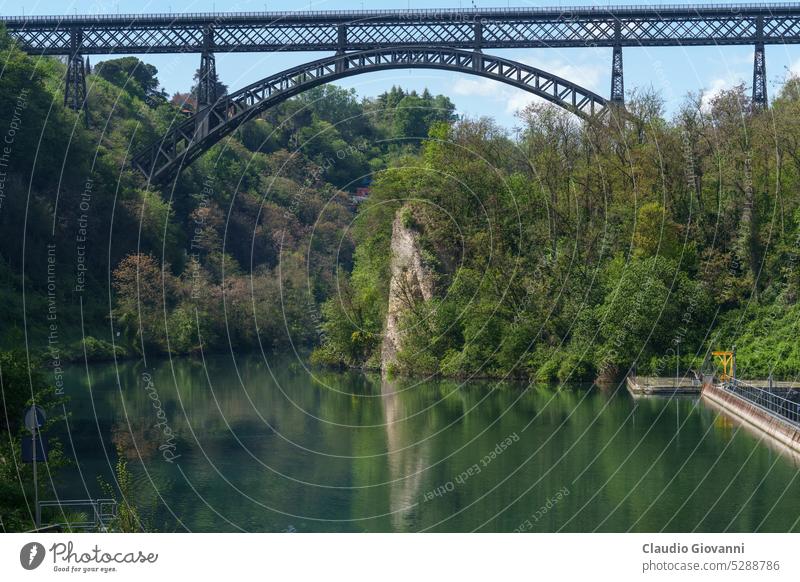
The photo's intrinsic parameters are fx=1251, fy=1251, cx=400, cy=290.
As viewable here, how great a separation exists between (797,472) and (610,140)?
34051 millimetres

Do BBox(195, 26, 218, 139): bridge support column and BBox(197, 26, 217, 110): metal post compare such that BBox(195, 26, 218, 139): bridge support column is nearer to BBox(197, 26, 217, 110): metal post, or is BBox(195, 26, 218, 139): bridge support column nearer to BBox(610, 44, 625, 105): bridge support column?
BBox(197, 26, 217, 110): metal post

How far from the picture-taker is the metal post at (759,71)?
61.4 meters

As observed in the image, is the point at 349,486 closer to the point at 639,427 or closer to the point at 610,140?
the point at 639,427

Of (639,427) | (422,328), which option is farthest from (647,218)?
(639,427)

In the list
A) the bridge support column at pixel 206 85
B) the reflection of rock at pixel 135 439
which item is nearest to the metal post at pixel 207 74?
the bridge support column at pixel 206 85

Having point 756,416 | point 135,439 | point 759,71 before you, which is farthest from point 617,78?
point 135,439

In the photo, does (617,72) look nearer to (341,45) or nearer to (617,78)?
(617,78)

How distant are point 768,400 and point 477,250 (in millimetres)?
25626

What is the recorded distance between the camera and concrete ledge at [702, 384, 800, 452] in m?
36.9

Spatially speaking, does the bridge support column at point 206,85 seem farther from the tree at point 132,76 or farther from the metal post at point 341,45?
the tree at point 132,76

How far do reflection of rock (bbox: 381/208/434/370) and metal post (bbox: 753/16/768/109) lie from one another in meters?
18.9

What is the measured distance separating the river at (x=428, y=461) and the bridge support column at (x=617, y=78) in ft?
51.2

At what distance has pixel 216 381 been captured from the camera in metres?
59.7

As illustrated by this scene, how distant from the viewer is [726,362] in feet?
177
